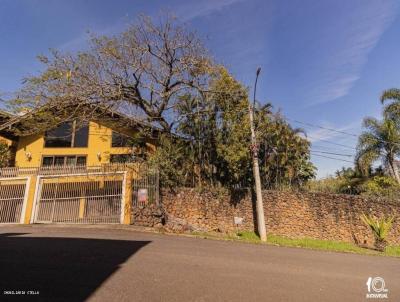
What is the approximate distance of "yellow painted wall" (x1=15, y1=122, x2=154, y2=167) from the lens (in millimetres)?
21422

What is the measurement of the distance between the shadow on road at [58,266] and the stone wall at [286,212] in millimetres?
7129

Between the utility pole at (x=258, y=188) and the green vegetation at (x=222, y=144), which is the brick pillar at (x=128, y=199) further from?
the utility pole at (x=258, y=188)

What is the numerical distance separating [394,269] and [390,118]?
17.9m

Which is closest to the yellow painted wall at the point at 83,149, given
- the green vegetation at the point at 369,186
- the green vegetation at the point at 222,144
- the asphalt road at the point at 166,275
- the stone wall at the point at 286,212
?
the green vegetation at the point at 222,144

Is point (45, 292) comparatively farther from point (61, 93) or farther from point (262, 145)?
point (262, 145)

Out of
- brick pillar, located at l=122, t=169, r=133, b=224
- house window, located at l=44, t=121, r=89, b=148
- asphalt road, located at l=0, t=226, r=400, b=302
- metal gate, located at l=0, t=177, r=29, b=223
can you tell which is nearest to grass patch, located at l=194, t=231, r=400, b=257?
brick pillar, located at l=122, t=169, r=133, b=224

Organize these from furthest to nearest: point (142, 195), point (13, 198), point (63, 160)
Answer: point (63, 160)
point (13, 198)
point (142, 195)

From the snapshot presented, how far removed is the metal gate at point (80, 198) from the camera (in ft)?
48.1

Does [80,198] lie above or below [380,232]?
above

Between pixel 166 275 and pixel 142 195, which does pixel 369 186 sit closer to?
pixel 142 195

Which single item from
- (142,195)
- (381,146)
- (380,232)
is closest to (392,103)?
(381,146)

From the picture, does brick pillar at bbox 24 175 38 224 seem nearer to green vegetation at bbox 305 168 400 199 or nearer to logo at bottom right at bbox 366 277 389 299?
logo at bottom right at bbox 366 277 389 299

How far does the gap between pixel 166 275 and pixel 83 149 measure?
18.1m

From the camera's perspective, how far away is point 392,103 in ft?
75.8
